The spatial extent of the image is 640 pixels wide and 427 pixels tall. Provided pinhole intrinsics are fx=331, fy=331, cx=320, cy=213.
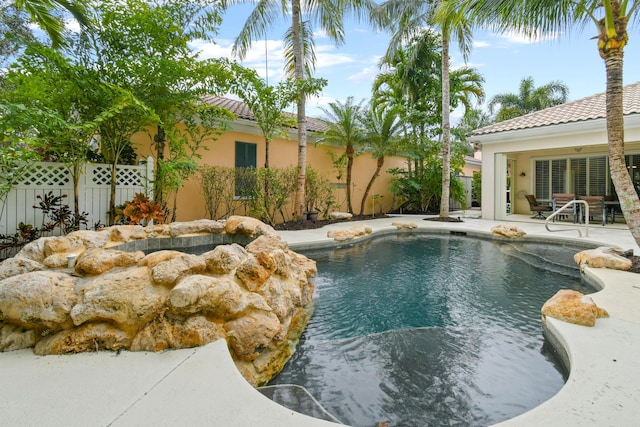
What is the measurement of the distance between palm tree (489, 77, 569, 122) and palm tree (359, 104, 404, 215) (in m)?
17.9

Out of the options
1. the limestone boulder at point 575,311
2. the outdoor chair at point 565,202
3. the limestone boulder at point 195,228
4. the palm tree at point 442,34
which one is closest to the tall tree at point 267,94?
the limestone boulder at point 195,228

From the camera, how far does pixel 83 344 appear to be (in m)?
2.73

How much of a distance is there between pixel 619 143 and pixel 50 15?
11.9 m

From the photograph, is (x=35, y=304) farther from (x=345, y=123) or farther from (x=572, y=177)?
(x=572, y=177)

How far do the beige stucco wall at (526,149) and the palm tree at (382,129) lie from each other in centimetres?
336

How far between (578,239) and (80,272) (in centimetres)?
1018

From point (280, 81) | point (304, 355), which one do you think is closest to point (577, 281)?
point (304, 355)

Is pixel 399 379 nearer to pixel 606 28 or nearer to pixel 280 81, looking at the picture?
pixel 606 28

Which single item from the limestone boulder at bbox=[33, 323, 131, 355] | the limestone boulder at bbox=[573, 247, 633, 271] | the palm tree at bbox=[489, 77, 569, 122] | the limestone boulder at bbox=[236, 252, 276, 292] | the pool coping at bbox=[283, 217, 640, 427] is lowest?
the pool coping at bbox=[283, 217, 640, 427]

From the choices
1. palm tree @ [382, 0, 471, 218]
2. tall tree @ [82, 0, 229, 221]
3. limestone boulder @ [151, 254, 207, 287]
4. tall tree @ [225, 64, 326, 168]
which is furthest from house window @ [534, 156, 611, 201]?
limestone boulder @ [151, 254, 207, 287]

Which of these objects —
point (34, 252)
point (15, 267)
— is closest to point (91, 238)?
point (34, 252)

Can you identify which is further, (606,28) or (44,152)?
(44,152)

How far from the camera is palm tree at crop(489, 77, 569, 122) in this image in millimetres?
28047

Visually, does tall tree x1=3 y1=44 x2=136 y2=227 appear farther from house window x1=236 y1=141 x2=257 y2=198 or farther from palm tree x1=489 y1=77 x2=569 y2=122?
palm tree x1=489 y1=77 x2=569 y2=122
